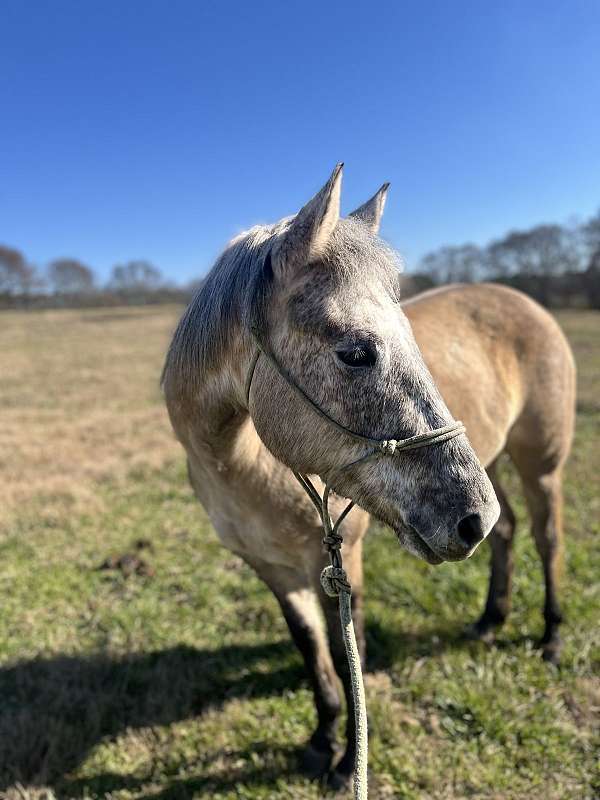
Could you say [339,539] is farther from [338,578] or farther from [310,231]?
[310,231]

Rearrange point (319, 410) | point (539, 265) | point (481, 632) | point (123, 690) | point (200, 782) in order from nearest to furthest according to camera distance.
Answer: point (319, 410)
point (200, 782)
point (123, 690)
point (481, 632)
point (539, 265)

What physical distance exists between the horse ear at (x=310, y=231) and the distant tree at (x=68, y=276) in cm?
7498

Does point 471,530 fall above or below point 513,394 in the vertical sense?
below

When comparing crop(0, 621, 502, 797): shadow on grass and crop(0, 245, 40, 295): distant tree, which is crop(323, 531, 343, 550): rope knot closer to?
crop(0, 621, 502, 797): shadow on grass

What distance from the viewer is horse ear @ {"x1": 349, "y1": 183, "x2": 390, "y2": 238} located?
1824 mm

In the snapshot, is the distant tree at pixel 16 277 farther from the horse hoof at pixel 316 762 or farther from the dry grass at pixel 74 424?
the horse hoof at pixel 316 762

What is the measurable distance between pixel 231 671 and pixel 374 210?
302 cm

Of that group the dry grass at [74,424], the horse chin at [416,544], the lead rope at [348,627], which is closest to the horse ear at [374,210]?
the lead rope at [348,627]

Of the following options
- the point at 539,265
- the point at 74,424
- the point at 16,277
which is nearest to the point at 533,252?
the point at 539,265

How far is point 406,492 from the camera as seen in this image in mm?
1386

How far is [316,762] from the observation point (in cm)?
247

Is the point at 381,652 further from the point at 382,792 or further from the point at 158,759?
the point at 158,759

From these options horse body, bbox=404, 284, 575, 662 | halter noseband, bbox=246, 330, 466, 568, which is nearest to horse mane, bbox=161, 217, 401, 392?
halter noseband, bbox=246, 330, 466, 568

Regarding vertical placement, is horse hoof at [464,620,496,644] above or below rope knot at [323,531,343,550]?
below
